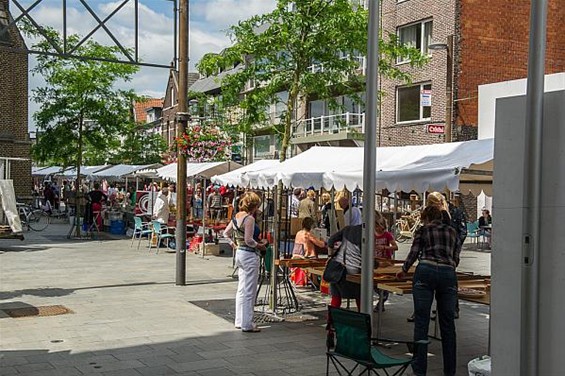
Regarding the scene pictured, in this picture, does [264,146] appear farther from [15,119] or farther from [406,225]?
[406,225]

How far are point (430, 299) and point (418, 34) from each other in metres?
25.7

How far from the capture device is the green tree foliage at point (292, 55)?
43.0ft

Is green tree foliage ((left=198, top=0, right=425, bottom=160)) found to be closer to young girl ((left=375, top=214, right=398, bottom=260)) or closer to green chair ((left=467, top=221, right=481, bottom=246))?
young girl ((left=375, top=214, right=398, bottom=260))

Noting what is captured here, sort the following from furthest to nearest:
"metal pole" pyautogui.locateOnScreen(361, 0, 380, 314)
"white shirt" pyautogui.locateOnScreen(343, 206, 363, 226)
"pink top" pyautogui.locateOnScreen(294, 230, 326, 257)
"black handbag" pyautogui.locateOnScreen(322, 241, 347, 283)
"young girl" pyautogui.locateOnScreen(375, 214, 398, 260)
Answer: "white shirt" pyautogui.locateOnScreen(343, 206, 363, 226)
"pink top" pyautogui.locateOnScreen(294, 230, 326, 257)
"young girl" pyautogui.locateOnScreen(375, 214, 398, 260)
"black handbag" pyautogui.locateOnScreen(322, 241, 347, 283)
"metal pole" pyautogui.locateOnScreen(361, 0, 380, 314)

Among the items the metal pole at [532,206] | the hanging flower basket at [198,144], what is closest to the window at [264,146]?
the hanging flower basket at [198,144]

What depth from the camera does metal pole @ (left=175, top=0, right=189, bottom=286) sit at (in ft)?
40.5

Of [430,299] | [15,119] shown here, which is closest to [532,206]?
[430,299]

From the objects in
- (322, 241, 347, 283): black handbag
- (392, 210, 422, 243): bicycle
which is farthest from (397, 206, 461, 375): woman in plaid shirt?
(392, 210, 422, 243): bicycle

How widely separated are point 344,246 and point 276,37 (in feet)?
20.2

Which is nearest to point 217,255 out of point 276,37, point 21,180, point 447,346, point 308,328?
point 276,37

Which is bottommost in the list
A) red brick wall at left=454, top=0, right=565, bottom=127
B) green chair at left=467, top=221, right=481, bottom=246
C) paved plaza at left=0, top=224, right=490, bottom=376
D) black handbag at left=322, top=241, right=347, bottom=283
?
paved plaza at left=0, top=224, right=490, bottom=376

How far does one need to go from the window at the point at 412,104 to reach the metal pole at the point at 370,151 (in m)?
22.9

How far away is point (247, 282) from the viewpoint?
8.62m

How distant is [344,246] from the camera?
8.20m
